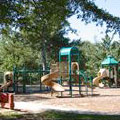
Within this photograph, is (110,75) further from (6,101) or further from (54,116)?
(54,116)

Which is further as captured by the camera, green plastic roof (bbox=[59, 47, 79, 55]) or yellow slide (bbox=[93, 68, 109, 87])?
yellow slide (bbox=[93, 68, 109, 87])

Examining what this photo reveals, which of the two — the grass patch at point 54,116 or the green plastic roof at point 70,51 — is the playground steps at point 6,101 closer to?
the grass patch at point 54,116

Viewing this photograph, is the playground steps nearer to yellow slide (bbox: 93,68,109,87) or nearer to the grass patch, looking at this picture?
the grass patch

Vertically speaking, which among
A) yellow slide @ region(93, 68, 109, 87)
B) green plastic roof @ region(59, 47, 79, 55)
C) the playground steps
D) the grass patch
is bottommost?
the grass patch

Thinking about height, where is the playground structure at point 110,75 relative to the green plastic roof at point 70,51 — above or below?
below

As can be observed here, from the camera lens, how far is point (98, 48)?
117 feet

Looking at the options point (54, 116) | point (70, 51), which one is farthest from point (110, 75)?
point (54, 116)

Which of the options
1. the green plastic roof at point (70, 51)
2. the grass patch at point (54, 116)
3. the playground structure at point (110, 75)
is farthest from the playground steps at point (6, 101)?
the playground structure at point (110, 75)

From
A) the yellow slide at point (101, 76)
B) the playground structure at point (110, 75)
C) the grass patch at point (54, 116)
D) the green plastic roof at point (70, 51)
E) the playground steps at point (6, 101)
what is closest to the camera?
the grass patch at point (54, 116)

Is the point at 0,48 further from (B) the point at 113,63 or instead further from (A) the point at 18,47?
Result: (B) the point at 113,63

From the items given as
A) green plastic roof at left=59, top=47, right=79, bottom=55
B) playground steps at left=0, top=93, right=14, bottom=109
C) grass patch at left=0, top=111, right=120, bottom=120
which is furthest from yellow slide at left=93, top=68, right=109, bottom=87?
grass patch at left=0, top=111, right=120, bottom=120

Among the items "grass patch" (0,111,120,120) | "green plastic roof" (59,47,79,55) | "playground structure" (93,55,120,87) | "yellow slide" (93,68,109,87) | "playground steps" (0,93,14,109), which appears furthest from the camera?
"playground structure" (93,55,120,87)

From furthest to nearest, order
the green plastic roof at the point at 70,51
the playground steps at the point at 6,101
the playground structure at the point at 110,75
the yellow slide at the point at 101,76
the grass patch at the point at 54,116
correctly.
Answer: the playground structure at the point at 110,75
the yellow slide at the point at 101,76
the green plastic roof at the point at 70,51
the playground steps at the point at 6,101
the grass patch at the point at 54,116

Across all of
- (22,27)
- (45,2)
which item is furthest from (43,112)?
(45,2)
